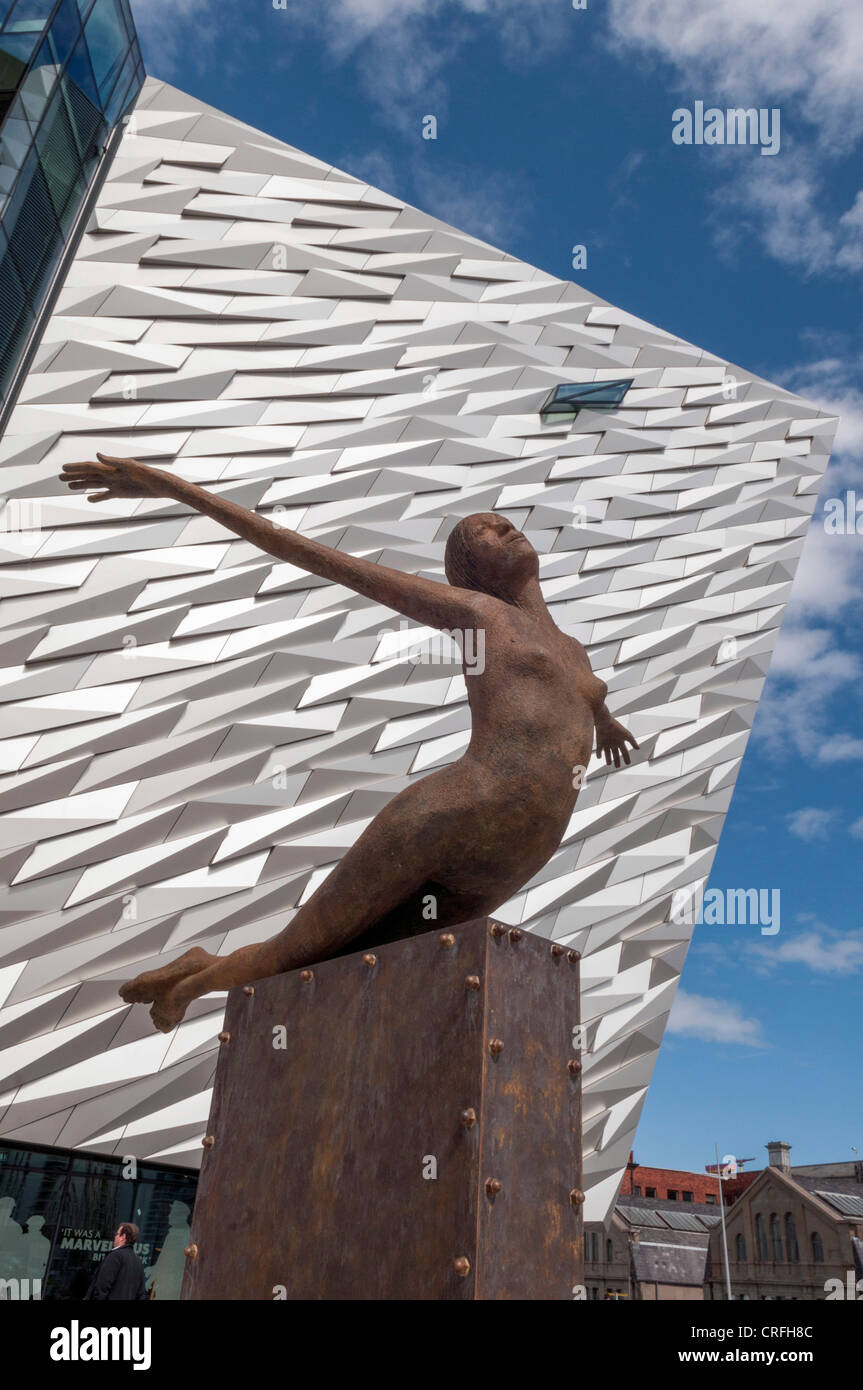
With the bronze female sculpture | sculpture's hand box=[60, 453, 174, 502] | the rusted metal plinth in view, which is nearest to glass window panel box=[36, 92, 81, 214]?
sculpture's hand box=[60, 453, 174, 502]

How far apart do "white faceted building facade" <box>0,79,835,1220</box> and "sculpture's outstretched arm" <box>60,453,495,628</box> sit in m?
10.9

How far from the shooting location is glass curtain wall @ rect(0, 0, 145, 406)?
51.3 feet

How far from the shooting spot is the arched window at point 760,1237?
113 feet

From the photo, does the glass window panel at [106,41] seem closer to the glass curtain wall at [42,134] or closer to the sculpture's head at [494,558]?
the glass curtain wall at [42,134]

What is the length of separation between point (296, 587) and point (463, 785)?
44.4ft

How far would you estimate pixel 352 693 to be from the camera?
16.4m

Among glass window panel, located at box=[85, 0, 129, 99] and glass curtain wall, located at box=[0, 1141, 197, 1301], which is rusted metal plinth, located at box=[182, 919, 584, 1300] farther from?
glass window panel, located at box=[85, 0, 129, 99]

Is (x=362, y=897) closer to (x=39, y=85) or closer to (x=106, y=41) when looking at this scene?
(x=39, y=85)

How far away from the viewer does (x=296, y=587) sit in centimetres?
1652

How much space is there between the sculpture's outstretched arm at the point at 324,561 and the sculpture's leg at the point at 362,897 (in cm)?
68

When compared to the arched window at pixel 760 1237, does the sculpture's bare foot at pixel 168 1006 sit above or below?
above

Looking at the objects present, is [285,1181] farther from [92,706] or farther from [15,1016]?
[92,706]

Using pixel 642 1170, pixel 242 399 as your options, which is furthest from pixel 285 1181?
pixel 642 1170

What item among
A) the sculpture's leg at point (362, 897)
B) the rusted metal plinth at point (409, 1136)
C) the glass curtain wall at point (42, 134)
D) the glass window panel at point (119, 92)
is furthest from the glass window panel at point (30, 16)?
the rusted metal plinth at point (409, 1136)
